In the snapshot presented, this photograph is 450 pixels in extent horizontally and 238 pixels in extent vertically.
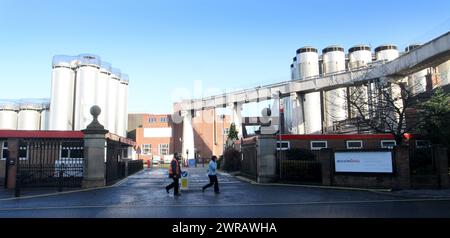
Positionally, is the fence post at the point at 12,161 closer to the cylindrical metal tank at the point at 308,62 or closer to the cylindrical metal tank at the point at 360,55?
the cylindrical metal tank at the point at 308,62

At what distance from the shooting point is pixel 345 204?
12.7 m

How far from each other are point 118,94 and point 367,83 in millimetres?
36483

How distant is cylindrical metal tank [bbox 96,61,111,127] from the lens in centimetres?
5253

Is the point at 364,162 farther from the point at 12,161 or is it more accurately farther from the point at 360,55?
the point at 360,55

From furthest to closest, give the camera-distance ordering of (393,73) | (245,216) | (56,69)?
(56,69)
(393,73)
(245,216)

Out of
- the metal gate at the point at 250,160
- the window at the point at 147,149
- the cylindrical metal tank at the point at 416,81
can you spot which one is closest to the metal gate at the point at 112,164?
the metal gate at the point at 250,160

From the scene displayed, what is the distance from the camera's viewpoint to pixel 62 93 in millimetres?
52719

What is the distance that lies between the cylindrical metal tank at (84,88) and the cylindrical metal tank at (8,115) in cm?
2243

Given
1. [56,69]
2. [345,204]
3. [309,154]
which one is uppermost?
[56,69]

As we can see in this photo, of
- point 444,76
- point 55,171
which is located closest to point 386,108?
point 55,171

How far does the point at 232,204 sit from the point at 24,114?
6338 centimetres
